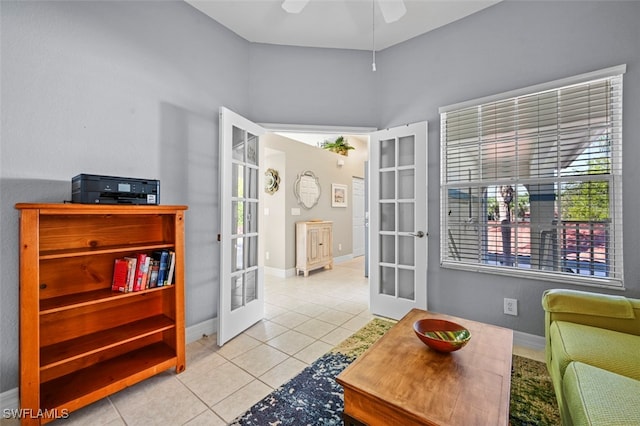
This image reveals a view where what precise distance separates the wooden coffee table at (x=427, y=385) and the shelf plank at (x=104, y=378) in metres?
1.44

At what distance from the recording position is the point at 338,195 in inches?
245

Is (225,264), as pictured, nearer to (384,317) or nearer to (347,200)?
(384,317)

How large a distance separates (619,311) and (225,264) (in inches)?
107

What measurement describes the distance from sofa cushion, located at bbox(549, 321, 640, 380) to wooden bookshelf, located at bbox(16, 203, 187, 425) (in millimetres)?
2371

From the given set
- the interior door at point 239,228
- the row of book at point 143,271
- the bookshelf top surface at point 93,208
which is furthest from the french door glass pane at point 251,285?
the bookshelf top surface at point 93,208

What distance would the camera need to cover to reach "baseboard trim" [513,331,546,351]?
2258 mm

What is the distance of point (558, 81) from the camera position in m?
2.19

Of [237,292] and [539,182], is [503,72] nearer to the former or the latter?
[539,182]

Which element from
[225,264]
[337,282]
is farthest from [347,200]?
[225,264]

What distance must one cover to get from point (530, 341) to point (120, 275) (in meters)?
3.25

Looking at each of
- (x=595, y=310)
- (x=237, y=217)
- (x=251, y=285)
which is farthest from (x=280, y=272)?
(x=595, y=310)

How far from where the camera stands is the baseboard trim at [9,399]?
5.15 ft

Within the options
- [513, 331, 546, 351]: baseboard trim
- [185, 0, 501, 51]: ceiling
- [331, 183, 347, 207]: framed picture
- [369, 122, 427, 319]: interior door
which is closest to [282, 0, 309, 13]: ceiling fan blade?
[185, 0, 501, 51]: ceiling

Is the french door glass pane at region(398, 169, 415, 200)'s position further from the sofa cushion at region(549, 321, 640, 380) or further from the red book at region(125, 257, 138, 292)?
the red book at region(125, 257, 138, 292)
